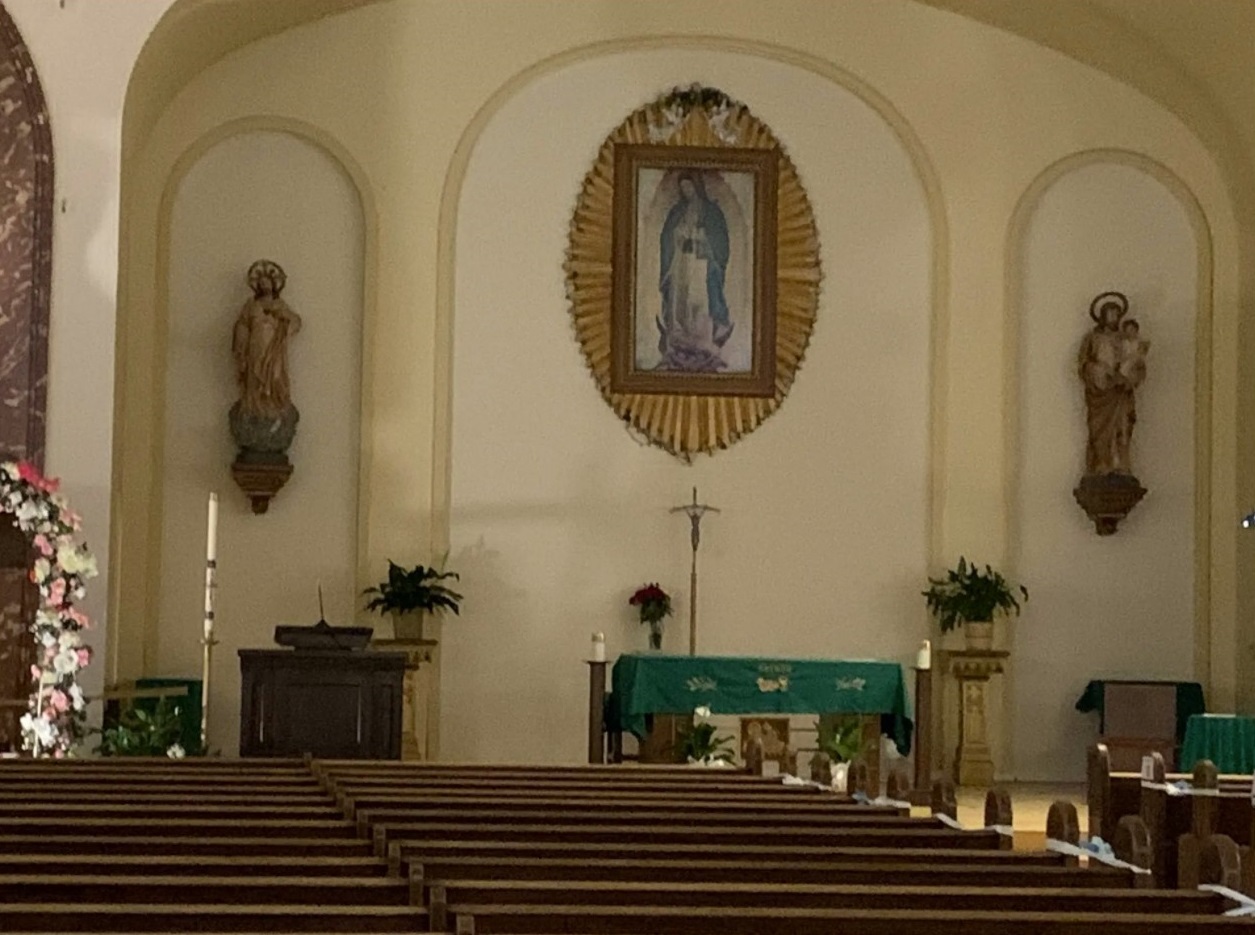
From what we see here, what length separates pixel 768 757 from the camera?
11844mm

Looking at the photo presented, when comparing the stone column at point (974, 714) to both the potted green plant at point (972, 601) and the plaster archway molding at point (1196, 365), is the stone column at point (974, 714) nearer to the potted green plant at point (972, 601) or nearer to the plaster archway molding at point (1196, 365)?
the potted green plant at point (972, 601)

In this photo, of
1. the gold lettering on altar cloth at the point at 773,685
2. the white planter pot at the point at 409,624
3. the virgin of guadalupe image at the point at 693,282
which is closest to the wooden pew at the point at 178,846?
the gold lettering on altar cloth at the point at 773,685

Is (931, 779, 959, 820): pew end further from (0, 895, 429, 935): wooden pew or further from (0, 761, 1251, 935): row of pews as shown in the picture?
(0, 895, 429, 935): wooden pew

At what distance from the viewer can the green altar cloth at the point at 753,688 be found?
11688 millimetres

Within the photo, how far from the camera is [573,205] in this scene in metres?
14.2

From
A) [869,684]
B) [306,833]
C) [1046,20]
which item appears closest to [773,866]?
[306,833]

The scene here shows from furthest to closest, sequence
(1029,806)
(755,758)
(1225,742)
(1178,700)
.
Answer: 1. (1178,700)
2. (1029,806)
3. (1225,742)
4. (755,758)

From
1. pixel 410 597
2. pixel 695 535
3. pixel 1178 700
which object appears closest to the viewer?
pixel 410 597

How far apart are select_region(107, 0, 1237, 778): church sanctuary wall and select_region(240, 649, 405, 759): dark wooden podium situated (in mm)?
4377

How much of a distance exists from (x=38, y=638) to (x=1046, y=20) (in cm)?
739

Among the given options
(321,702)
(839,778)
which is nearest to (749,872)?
(839,778)

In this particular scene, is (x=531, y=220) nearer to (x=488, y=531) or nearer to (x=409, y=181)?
(x=409, y=181)

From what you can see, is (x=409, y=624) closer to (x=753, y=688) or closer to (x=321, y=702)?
(x=753, y=688)

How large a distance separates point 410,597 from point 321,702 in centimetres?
402
